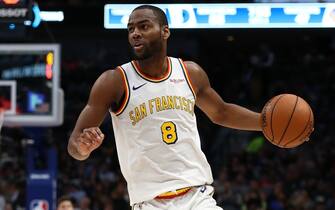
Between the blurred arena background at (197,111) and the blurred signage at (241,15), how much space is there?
2 cm

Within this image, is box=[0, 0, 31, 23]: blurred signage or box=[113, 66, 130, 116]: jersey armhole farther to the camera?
box=[0, 0, 31, 23]: blurred signage

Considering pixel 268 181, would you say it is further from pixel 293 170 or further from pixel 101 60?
pixel 101 60

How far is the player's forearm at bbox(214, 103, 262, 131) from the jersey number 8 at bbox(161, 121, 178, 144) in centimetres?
49

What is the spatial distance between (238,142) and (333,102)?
1.99 metres

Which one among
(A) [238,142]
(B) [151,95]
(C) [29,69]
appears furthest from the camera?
(A) [238,142]

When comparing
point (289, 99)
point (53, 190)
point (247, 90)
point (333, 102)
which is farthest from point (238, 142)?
point (289, 99)

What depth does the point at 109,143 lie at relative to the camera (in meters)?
14.0

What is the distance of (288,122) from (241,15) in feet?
16.4

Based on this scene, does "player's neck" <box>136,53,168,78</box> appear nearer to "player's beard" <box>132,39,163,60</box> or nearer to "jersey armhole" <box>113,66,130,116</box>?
"player's beard" <box>132,39,163,60</box>

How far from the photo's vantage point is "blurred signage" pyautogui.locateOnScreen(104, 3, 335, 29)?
873cm

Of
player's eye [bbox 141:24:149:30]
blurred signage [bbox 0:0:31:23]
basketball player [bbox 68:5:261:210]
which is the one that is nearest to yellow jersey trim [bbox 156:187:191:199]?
basketball player [bbox 68:5:261:210]

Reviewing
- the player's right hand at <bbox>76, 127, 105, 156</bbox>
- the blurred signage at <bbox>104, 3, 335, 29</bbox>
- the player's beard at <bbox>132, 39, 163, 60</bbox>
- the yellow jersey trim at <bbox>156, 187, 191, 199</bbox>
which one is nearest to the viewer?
the player's right hand at <bbox>76, 127, 105, 156</bbox>

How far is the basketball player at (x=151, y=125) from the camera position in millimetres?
3650

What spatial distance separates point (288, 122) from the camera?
396 centimetres
